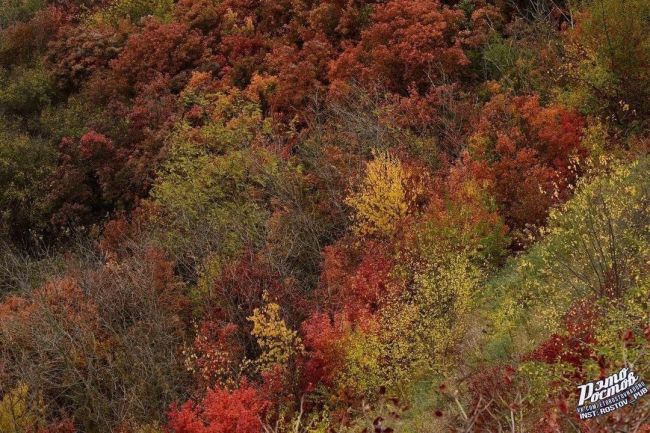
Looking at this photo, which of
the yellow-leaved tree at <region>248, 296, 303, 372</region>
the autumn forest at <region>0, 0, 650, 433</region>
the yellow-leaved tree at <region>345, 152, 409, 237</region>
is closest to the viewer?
the autumn forest at <region>0, 0, 650, 433</region>

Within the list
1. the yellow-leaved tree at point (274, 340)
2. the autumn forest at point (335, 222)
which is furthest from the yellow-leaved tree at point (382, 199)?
the yellow-leaved tree at point (274, 340)

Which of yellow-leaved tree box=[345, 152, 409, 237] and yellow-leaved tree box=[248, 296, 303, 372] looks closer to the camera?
yellow-leaved tree box=[248, 296, 303, 372]

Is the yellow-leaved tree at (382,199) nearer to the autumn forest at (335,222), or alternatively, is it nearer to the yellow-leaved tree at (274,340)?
the autumn forest at (335,222)

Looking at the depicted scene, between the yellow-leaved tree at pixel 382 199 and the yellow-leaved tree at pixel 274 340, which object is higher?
the yellow-leaved tree at pixel 382 199

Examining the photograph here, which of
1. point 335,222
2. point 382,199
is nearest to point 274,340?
point 382,199

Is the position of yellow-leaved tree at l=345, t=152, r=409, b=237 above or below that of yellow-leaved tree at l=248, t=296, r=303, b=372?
Answer: above

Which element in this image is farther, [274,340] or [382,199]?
[382,199]

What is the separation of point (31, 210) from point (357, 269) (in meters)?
21.0

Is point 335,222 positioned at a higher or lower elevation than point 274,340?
higher

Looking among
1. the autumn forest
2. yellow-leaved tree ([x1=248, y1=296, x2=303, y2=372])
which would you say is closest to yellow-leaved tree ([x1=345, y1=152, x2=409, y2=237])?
the autumn forest

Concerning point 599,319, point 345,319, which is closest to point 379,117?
point 345,319

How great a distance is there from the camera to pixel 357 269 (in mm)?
23188

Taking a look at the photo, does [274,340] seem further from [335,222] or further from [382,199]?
[335,222]

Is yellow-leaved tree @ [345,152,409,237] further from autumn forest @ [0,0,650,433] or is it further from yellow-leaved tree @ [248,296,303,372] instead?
yellow-leaved tree @ [248,296,303,372]
